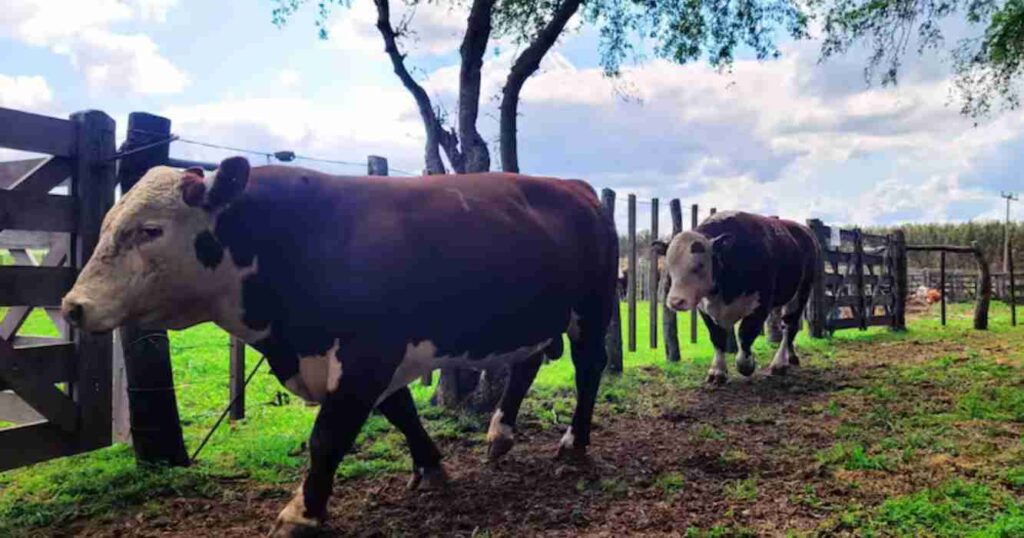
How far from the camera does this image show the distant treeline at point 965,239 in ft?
123

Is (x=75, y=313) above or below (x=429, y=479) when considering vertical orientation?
above

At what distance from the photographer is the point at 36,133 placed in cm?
463

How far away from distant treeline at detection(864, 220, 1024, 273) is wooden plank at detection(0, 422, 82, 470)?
37.7 metres

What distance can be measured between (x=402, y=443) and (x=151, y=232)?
103 inches

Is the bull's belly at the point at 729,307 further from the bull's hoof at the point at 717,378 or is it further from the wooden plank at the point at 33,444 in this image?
the wooden plank at the point at 33,444

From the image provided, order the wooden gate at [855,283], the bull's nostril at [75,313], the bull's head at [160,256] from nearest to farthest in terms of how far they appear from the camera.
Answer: the bull's nostril at [75,313]
the bull's head at [160,256]
the wooden gate at [855,283]

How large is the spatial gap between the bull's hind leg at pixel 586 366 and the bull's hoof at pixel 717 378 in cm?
335

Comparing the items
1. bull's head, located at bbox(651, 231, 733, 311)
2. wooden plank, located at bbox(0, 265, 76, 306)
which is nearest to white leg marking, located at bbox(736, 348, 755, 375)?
bull's head, located at bbox(651, 231, 733, 311)

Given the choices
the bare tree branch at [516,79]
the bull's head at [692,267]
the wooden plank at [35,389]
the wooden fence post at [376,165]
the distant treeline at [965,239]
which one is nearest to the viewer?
the wooden plank at [35,389]

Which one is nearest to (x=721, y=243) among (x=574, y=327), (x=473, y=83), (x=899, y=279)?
(x=473, y=83)

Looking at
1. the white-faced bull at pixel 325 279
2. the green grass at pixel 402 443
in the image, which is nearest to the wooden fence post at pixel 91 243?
the green grass at pixel 402 443

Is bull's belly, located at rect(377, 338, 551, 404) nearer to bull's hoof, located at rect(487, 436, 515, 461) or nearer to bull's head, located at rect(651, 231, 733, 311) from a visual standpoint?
bull's hoof, located at rect(487, 436, 515, 461)

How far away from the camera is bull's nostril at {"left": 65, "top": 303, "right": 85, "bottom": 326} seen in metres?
3.37

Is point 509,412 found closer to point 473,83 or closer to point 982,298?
point 473,83
